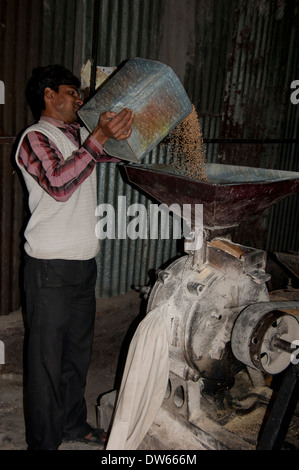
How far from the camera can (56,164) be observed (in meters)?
2.01

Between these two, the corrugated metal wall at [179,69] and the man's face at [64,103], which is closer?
the man's face at [64,103]

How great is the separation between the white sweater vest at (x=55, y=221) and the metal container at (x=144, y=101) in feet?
0.69

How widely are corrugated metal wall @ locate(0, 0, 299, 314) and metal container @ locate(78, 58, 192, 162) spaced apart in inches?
39.4

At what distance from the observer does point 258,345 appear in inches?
81.3

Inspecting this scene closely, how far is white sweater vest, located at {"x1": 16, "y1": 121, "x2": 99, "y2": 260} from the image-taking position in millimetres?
2172

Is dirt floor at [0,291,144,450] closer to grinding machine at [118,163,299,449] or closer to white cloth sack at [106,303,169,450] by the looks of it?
white cloth sack at [106,303,169,450]

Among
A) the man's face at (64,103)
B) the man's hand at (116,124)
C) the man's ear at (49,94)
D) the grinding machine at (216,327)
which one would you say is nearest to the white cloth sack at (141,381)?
the grinding machine at (216,327)

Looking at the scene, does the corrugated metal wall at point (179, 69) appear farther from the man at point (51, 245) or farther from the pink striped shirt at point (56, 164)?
the pink striped shirt at point (56, 164)

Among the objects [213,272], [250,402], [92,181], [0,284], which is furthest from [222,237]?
[0,284]

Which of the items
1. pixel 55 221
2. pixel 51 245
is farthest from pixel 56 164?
pixel 51 245

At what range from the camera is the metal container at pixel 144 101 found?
6.52ft

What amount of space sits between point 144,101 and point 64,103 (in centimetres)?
53

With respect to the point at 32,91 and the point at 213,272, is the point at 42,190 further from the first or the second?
the point at 213,272

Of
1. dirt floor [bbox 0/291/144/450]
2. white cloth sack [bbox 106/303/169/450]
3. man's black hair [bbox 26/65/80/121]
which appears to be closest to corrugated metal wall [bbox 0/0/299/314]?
dirt floor [bbox 0/291/144/450]
